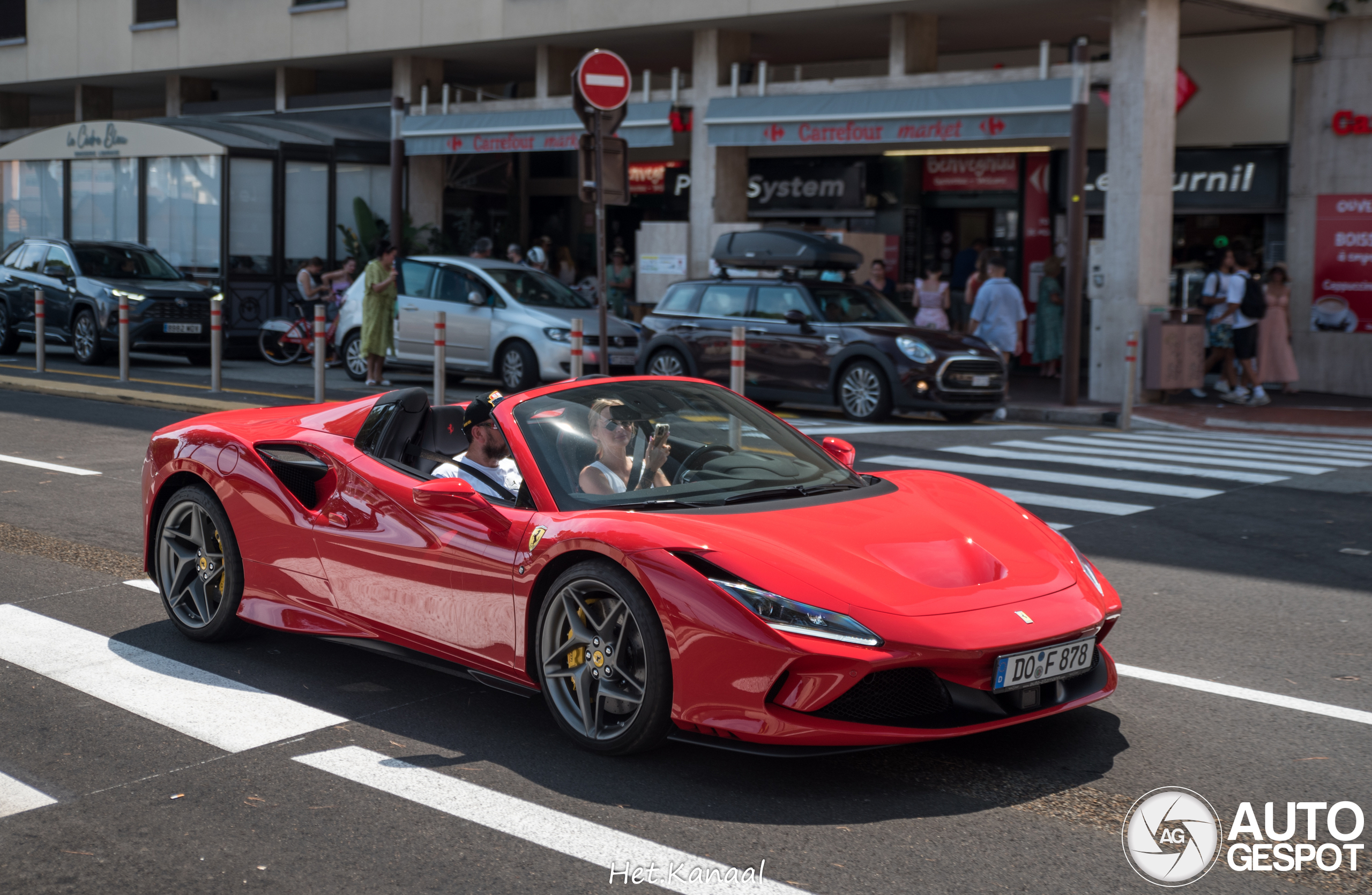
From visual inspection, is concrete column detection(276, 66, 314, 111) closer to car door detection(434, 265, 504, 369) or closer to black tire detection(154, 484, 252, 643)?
car door detection(434, 265, 504, 369)

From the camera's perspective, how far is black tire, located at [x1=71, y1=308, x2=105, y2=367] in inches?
811

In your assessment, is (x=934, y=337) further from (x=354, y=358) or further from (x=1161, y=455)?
(x=354, y=358)

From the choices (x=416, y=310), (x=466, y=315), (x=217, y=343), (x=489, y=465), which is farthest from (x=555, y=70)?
(x=489, y=465)

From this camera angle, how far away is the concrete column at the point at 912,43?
20.6m

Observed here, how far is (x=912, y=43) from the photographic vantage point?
2073 centimetres

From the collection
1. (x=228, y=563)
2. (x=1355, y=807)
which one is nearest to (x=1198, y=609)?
(x=1355, y=807)

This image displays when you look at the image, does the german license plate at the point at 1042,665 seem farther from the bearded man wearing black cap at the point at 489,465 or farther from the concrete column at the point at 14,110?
the concrete column at the point at 14,110

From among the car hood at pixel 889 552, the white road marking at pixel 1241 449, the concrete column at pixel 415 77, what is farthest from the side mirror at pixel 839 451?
the concrete column at pixel 415 77

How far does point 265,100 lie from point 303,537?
27209 millimetres

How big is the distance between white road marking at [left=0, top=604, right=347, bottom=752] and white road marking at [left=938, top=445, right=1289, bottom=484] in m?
8.33

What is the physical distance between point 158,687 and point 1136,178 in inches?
619

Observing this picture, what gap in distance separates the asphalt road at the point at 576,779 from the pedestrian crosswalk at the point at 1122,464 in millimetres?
3293

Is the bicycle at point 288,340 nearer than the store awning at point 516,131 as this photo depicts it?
Yes

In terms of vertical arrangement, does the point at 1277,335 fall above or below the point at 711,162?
below
